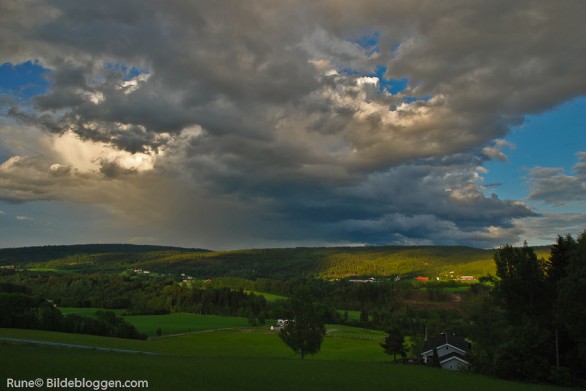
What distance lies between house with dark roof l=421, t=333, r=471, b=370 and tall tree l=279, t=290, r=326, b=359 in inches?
1111

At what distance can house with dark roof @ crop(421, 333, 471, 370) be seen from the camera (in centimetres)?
8106

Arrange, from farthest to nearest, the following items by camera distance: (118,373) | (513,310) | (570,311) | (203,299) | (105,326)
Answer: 1. (203,299)
2. (105,326)
3. (513,310)
4. (570,311)
5. (118,373)

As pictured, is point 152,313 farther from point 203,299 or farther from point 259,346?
point 259,346

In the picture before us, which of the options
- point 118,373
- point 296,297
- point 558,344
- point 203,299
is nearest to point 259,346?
point 296,297

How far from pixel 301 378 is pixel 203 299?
6263 inches

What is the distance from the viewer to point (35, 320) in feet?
251

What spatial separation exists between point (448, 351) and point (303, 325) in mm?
37031

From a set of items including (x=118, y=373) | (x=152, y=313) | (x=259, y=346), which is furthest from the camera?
(x=152, y=313)

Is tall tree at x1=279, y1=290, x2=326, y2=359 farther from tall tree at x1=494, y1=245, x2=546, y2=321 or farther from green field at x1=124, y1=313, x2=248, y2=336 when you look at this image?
green field at x1=124, y1=313, x2=248, y2=336

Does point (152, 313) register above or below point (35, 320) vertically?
below

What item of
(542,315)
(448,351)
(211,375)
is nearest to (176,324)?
(448,351)

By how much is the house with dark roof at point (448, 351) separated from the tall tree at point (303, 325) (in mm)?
28227

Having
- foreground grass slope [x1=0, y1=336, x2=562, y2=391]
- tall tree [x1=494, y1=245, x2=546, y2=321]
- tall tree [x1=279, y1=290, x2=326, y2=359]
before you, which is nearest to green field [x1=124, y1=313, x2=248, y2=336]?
tall tree [x1=279, y1=290, x2=326, y2=359]

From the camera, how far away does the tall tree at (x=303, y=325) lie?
200 ft
